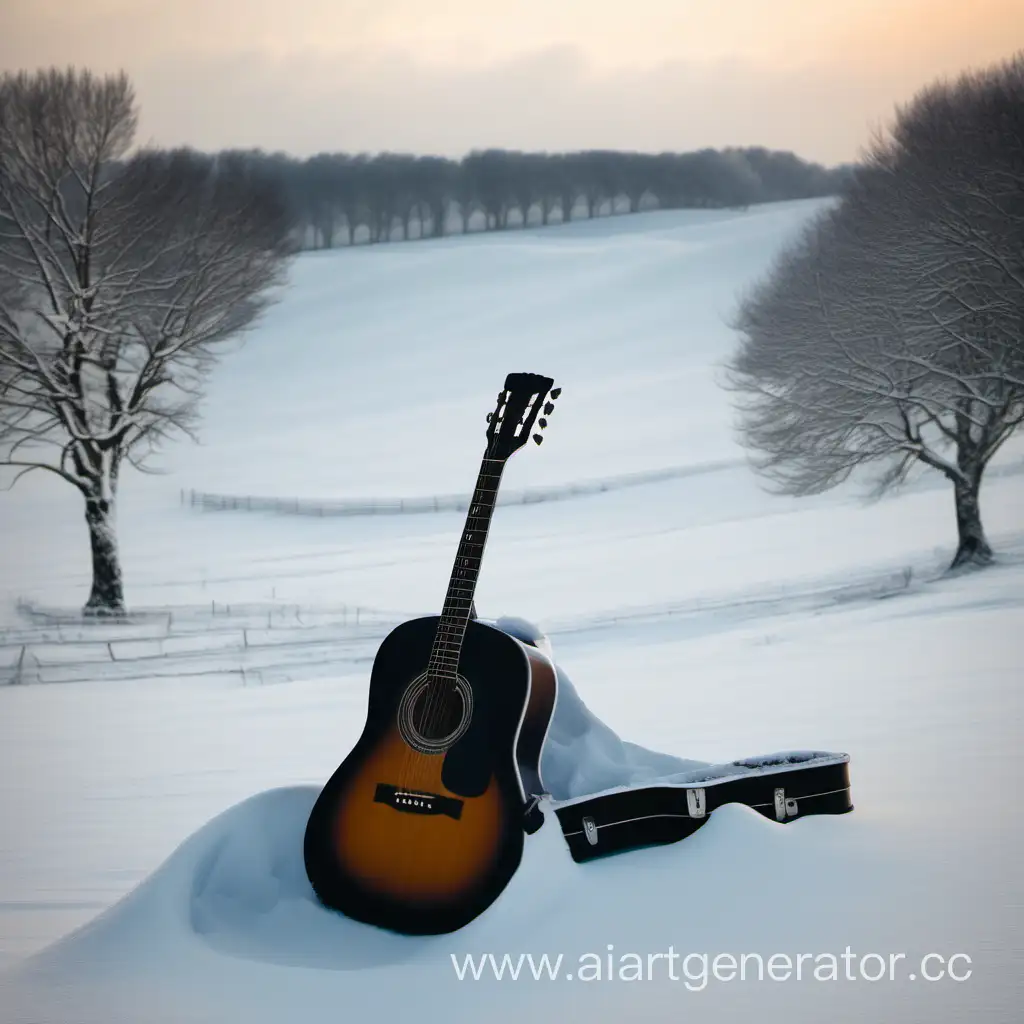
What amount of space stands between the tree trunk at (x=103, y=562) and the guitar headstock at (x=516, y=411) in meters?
4.38

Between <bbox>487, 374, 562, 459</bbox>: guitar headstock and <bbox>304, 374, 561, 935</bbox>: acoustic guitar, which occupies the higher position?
<bbox>487, 374, 562, 459</bbox>: guitar headstock

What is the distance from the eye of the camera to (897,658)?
6.25m

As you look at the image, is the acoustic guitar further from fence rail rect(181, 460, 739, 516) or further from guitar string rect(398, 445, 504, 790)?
fence rail rect(181, 460, 739, 516)

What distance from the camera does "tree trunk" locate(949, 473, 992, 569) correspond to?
7.02m

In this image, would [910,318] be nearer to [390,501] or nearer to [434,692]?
[390,501]

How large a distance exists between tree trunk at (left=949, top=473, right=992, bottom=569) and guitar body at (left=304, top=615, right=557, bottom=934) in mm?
4445

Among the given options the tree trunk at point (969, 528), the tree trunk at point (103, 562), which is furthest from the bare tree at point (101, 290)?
the tree trunk at point (969, 528)

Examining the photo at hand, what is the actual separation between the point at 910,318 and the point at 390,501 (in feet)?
10.4

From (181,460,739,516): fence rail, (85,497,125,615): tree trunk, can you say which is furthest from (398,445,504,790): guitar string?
(85,497,125,615): tree trunk

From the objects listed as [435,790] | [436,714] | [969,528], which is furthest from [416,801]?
→ [969,528]

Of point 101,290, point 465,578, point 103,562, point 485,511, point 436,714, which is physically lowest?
point 103,562

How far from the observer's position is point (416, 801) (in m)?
3.17

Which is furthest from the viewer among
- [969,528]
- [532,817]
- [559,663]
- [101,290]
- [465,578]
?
[101,290]

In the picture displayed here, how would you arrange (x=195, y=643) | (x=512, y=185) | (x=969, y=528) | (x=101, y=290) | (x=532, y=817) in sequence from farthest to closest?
(x=101, y=290), (x=512, y=185), (x=969, y=528), (x=195, y=643), (x=532, y=817)
